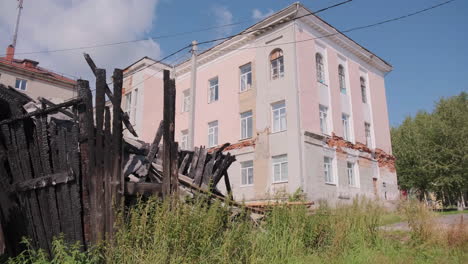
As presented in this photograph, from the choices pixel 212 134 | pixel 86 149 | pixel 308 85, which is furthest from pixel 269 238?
pixel 212 134

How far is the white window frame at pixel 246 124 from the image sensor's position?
67.0ft

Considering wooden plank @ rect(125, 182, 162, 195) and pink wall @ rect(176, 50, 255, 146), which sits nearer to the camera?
wooden plank @ rect(125, 182, 162, 195)

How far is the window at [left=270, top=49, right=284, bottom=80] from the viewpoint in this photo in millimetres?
19609

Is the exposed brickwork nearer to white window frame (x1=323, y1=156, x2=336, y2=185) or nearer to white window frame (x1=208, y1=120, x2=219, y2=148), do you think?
white window frame (x1=323, y1=156, x2=336, y2=185)

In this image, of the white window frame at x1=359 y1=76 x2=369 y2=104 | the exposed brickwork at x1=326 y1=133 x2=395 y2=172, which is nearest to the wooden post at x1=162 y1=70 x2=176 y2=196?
the exposed brickwork at x1=326 y1=133 x2=395 y2=172

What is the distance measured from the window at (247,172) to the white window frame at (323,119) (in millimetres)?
4597

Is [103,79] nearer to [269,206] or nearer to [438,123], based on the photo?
[269,206]

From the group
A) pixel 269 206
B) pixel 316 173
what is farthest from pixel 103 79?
pixel 316 173

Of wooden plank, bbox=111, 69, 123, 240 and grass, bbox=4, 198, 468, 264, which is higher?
wooden plank, bbox=111, 69, 123, 240

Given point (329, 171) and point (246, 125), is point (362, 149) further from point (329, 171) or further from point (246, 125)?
point (246, 125)

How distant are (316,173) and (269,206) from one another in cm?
1092

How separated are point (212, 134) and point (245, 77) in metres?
4.48

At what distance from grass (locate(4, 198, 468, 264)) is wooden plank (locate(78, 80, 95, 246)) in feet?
1.52

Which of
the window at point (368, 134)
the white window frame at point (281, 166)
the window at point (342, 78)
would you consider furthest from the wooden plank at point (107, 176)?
the window at point (368, 134)
